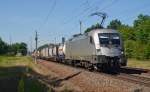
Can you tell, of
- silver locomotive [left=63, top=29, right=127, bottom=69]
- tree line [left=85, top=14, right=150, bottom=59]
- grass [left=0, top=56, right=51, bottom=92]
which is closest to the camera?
grass [left=0, top=56, right=51, bottom=92]

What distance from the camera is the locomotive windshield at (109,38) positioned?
95.5 feet

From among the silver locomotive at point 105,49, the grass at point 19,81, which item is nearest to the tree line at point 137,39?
the silver locomotive at point 105,49

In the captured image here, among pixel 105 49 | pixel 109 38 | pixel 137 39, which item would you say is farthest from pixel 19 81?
pixel 137 39

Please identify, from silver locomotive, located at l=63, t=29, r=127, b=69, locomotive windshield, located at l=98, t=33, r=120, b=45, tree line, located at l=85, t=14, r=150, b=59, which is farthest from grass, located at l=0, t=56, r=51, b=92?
tree line, located at l=85, t=14, r=150, b=59

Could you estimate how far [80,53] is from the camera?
36562 mm

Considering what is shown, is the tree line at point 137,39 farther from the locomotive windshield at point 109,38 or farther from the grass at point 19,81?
the grass at point 19,81

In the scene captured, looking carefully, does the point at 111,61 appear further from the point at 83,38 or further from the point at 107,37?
the point at 83,38

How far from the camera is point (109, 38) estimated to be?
2928 centimetres

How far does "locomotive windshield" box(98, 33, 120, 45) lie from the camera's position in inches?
1145

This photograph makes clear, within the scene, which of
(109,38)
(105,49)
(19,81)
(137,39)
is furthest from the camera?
(137,39)

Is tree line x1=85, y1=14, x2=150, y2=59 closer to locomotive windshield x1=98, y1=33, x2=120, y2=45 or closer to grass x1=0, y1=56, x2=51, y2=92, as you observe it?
locomotive windshield x1=98, y1=33, x2=120, y2=45

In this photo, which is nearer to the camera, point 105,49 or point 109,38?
point 105,49

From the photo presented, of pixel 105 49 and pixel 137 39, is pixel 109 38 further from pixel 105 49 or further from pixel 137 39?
pixel 137 39

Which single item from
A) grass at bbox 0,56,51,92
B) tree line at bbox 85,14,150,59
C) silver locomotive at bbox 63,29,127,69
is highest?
tree line at bbox 85,14,150,59
